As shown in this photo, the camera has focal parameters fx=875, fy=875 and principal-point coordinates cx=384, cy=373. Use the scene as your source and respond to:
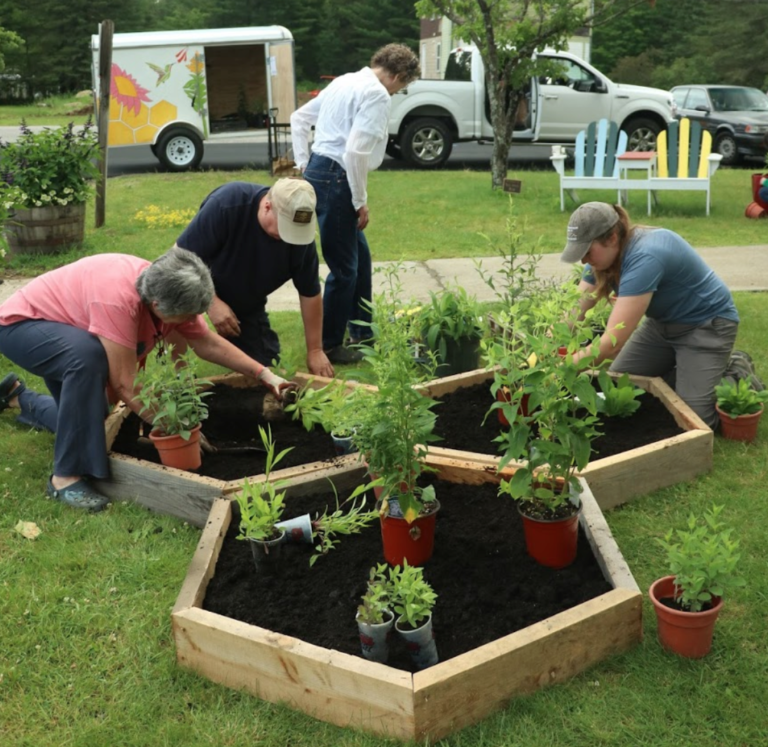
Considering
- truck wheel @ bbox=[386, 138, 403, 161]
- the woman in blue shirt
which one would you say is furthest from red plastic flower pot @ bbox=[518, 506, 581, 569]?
truck wheel @ bbox=[386, 138, 403, 161]

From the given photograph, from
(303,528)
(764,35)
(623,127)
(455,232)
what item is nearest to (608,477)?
(303,528)

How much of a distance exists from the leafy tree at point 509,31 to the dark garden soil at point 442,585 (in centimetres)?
908

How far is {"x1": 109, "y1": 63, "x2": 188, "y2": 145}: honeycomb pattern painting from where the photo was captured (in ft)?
47.6

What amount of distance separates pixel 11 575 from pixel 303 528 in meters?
1.13

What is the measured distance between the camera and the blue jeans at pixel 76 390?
3582 mm

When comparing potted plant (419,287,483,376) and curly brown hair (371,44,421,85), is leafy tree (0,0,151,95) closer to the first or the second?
curly brown hair (371,44,421,85)

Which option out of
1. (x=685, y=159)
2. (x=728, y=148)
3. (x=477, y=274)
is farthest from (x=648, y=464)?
(x=728, y=148)

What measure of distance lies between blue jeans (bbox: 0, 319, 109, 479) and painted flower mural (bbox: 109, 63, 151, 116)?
39.2ft

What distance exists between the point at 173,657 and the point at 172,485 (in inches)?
35.0

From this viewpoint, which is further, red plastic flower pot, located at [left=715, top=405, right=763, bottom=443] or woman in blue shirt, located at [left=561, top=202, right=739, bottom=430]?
red plastic flower pot, located at [left=715, top=405, right=763, bottom=443]

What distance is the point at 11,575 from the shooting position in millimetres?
3207

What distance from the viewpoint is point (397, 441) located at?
277 cm

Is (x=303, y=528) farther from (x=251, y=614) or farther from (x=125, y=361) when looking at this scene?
(x=125, y=361)

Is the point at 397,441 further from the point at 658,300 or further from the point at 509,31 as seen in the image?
the point at 509,31
